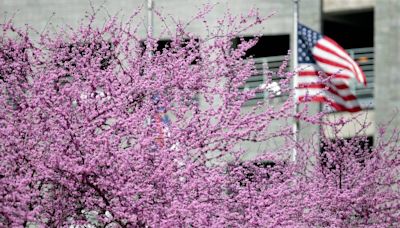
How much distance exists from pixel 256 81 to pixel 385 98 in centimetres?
604

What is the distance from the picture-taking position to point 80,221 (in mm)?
20297

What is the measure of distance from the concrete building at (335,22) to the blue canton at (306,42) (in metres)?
3.84

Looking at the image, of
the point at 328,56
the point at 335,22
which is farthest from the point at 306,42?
the point at 335,22

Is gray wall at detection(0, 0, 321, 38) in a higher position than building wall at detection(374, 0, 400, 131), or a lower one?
higher

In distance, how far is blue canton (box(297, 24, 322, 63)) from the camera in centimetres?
3675

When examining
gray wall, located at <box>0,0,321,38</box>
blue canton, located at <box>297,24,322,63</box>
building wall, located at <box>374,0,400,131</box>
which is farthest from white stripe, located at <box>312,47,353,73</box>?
building wall, located at <box>374,0,400,131</box>

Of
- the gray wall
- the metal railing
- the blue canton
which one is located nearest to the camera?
the blue canton

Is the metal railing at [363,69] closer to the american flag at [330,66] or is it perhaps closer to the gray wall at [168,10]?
the gray wall at [168,10]

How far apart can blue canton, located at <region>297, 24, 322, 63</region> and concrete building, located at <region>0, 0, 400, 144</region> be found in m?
3.84

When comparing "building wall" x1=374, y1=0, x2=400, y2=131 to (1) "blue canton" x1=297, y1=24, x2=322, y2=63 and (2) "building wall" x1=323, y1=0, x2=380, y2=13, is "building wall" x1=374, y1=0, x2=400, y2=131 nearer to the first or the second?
(2) "building wall" x1=323, y1=0, x2=380, y2=13

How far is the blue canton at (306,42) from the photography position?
36750 millimetres

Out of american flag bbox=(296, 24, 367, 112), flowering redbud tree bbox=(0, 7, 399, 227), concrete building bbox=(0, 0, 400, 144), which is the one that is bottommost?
flowering redbud tree bbox=(0, 7, 399, 227)

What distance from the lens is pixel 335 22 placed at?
162ft

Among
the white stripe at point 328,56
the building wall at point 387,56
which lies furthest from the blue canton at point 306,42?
the building wall at point 387,56
